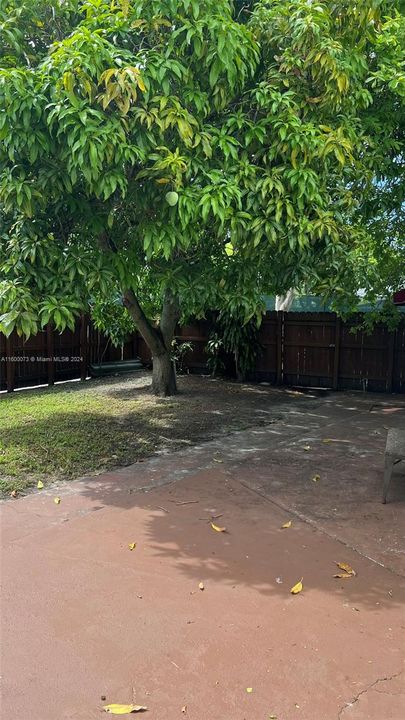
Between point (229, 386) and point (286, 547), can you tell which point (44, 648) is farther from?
point (229, 386)

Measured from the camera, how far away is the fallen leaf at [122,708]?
216cm

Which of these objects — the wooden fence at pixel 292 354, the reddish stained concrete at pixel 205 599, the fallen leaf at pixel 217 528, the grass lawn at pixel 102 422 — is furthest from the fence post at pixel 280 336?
the fallen leaf at pixel 217 528

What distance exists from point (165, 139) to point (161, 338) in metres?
5.00

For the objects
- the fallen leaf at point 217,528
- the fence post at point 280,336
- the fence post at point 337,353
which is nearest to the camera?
the fallen leaf at point 217,528

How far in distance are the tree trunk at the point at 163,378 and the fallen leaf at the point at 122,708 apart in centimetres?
717

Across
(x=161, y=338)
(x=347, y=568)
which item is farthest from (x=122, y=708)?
(x=161, y=338)

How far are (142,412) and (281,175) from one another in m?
4.63

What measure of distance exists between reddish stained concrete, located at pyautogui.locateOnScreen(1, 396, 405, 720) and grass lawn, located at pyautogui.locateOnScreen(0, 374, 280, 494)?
0.54 meters

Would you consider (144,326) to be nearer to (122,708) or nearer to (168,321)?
(168,321)

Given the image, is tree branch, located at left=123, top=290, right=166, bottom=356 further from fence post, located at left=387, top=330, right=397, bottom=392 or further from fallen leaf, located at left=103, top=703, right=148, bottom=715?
fallen leaf, located at left=103, top=703, right=148, bottom=715

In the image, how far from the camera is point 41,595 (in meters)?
3.02

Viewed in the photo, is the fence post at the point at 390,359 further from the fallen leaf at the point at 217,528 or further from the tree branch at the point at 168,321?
the fallen leaf at the point at 217,528

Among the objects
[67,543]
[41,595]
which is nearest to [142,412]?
[67,543]

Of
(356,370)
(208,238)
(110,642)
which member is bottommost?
(110,642)
